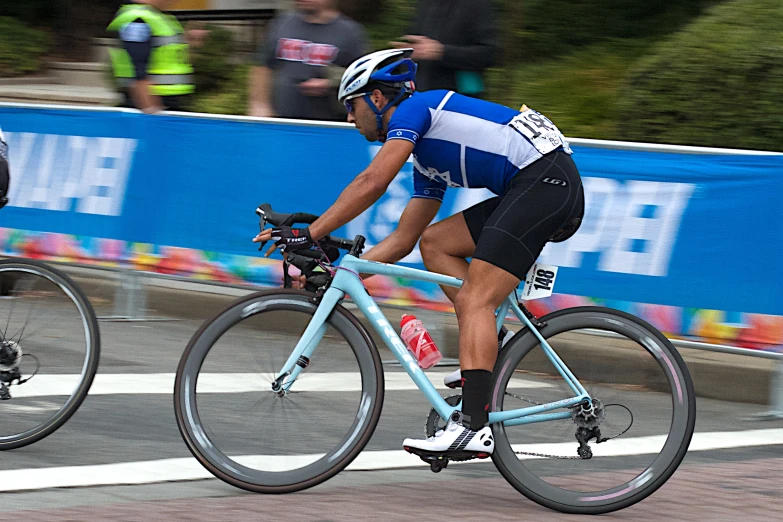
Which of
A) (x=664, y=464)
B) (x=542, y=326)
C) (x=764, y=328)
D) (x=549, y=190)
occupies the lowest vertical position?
(x=764, y=328)

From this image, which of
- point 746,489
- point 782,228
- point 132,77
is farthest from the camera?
point 132,77

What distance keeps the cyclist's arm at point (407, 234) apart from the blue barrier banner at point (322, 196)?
2414 mm

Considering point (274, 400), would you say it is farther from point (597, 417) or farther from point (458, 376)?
point (597, 417)

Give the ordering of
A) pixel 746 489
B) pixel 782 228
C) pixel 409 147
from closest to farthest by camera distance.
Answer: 1. pixel 409 147
2. pixel 746 489
3. pixel 782 228

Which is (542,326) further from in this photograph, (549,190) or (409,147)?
(409,147)

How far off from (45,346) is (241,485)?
1.26 meters

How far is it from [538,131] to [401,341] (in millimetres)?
1003

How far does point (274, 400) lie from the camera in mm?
5141

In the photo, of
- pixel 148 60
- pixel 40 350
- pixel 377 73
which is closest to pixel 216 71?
pixel 148 60

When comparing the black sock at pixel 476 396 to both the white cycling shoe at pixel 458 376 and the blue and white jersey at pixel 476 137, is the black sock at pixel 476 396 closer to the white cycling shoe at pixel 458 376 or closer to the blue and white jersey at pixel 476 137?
the white cycling shoe at pixel 458 376

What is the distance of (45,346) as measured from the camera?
5.75 metres

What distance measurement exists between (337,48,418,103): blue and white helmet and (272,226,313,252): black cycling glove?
567 millimetres

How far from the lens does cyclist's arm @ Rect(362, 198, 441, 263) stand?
5363 millimetres

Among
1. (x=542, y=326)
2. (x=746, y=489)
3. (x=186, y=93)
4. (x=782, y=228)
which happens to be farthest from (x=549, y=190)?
(x=186, y=93)
